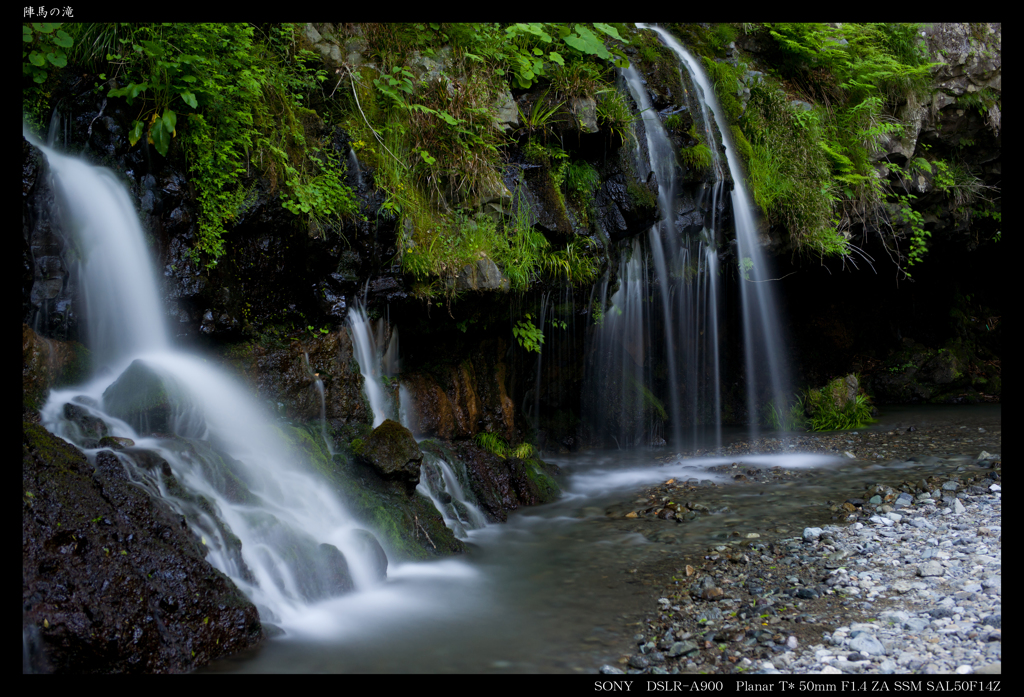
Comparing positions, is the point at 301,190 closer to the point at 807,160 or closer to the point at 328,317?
the point at 328,317

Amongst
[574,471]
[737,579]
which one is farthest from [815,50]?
[737,579]

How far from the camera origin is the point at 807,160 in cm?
925

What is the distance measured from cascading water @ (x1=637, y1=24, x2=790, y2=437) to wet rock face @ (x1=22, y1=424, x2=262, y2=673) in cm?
766

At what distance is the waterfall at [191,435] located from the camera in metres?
3.85

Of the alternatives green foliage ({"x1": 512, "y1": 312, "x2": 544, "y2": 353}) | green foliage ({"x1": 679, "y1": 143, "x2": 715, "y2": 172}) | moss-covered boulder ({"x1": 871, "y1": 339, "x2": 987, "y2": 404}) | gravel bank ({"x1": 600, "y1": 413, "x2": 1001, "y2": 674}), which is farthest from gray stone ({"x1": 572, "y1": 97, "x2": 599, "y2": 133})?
moss-covered boulder ({"x1": 871, "y1": 339, "x2": 987, "y2": 404})

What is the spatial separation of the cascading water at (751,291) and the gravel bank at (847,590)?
3.95m

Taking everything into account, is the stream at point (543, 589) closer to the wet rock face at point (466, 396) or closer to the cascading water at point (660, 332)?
the wet rock face at point (466, 396)

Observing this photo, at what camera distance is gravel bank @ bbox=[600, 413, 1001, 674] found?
10.3 feet

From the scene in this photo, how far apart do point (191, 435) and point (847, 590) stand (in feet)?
15.0

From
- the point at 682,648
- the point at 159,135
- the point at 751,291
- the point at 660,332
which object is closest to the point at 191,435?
the point at 159,135

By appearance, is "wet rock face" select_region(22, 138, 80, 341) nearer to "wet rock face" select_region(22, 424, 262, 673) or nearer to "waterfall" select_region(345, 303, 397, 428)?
"wet rock face" select_region(22, 424, 262, 673)

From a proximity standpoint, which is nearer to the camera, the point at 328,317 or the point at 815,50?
the point at 328,317

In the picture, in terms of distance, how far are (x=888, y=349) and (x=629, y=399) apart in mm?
6126

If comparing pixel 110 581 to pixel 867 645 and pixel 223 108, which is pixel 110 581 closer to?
pixel 867 645
